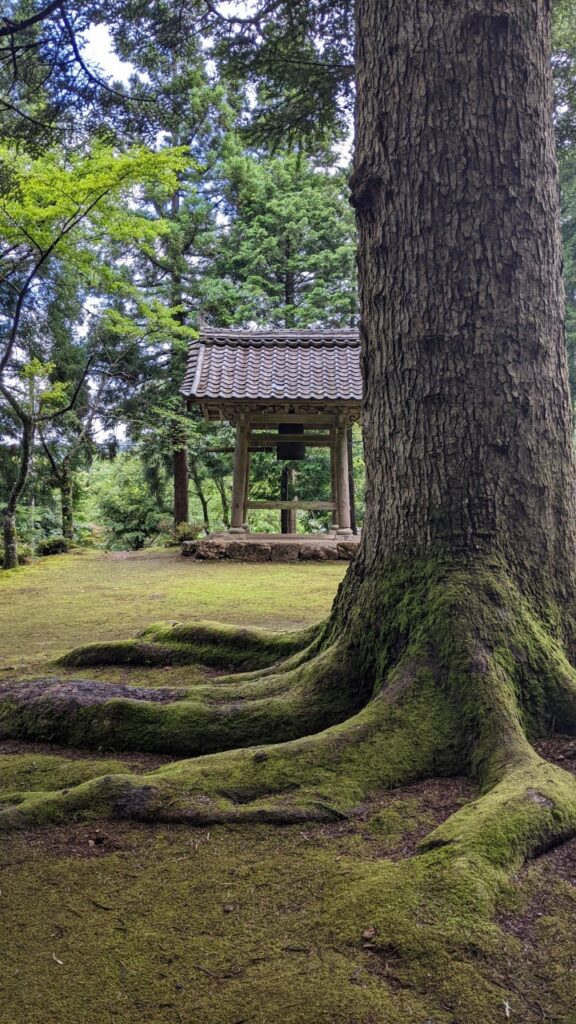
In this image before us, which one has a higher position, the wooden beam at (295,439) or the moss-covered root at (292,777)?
the wooden beam at (295,439)

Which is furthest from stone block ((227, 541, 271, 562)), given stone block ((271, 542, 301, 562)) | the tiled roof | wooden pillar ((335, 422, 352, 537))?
the tiled roof

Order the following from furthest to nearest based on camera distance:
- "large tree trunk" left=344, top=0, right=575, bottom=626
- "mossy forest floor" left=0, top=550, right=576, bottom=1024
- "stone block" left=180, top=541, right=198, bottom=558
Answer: "stone block" left=180, top=541, right=198, bottom=558 → "large tree trunk" left=344, top=0, right=575, bottom=626 → "mossy forest floor" left=0, top=550, right=576, bottom=1024

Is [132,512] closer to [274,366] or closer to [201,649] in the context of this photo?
[274,366]

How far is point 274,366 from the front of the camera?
41.7 ft

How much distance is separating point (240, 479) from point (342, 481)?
2036mm

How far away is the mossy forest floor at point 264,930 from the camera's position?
1.23m

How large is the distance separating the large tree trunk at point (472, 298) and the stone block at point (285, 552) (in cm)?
869

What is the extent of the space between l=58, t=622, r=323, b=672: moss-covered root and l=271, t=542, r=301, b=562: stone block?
280 inches

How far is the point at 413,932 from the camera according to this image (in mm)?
1360

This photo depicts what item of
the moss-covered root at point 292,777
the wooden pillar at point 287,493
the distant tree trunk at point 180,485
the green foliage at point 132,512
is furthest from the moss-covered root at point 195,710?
the green foliage at point 132,512

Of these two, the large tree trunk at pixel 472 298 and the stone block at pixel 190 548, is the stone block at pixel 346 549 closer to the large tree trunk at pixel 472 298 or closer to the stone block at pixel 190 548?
the stone block at pixel 190 548

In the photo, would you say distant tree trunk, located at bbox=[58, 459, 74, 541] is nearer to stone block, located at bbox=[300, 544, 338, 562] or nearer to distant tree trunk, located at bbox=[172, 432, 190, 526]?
distant tree trunk, located at bbox=[172, 432, 190, 526]

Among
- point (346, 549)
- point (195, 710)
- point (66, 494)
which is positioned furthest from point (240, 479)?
point (195, 710)

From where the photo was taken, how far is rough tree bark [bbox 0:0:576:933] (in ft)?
7.23
